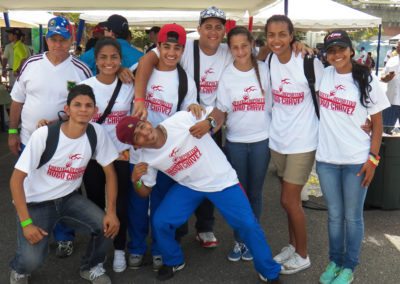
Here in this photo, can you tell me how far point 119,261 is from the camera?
3246mm

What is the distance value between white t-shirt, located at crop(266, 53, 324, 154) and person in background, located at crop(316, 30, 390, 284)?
0.08 meters

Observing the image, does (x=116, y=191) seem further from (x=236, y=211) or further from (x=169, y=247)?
(x=236, y=211)

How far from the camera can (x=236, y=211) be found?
2852 millimetres

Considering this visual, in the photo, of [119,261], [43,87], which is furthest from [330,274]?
[43,87]

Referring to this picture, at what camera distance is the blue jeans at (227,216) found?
9.34 feet

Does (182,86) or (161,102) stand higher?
(182,86)

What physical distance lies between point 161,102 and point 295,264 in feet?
5.28

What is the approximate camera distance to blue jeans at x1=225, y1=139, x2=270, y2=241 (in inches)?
123

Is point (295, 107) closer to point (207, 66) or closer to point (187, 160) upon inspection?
point (207, 66)

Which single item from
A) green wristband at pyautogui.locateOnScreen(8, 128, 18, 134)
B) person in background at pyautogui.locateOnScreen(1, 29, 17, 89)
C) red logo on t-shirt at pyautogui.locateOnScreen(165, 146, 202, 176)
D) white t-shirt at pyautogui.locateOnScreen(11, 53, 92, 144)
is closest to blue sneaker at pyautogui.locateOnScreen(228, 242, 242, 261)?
red logo on t-shirt at pyautogui.locateOnScreen(165, 146, 202, 176)

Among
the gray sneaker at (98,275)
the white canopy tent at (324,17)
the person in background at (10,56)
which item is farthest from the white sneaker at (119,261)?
the person in background at (10,56)

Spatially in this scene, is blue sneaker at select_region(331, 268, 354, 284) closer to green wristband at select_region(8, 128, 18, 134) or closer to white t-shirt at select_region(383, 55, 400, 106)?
green wristband at select_region(8, 128, 18, 134)

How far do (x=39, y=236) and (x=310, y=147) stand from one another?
194 centimetres

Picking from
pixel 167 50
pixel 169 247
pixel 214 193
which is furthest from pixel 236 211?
pixel 167 50
